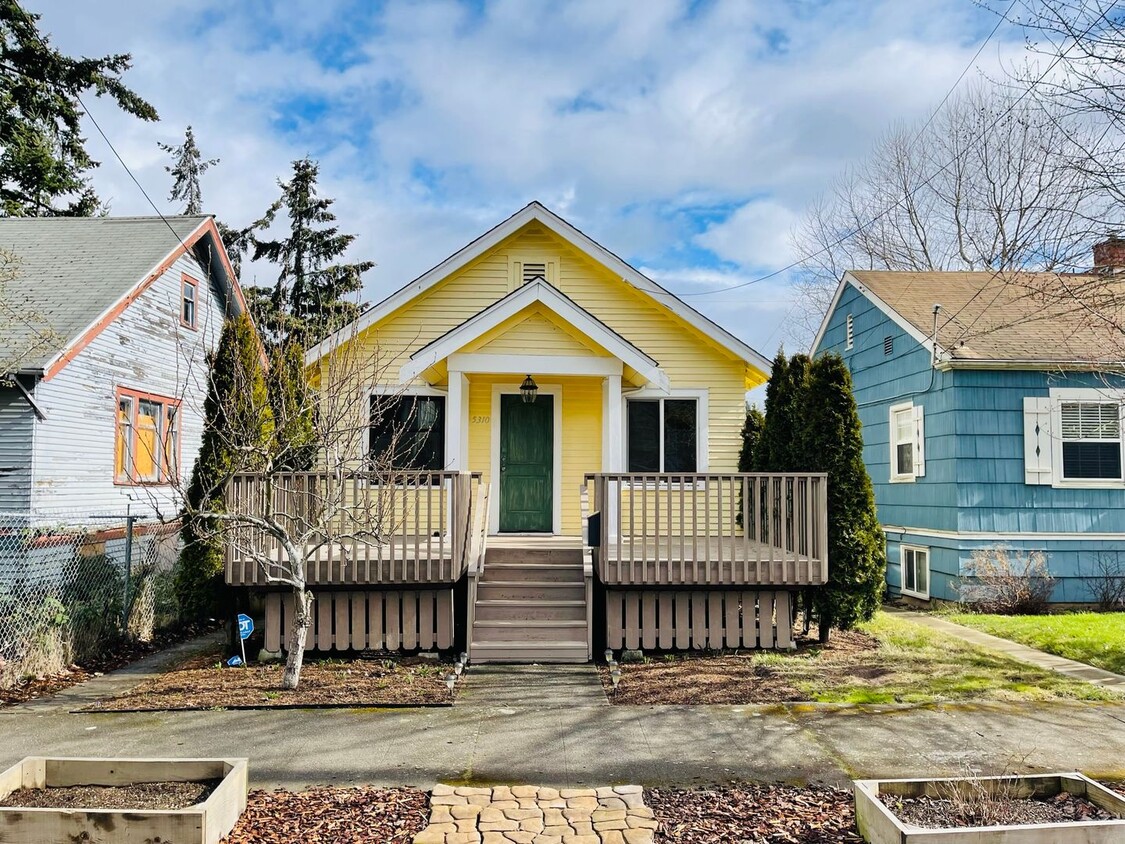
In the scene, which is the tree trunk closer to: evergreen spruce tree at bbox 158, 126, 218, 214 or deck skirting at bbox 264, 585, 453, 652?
deck skirting at bbox 264, 585, 453, 652

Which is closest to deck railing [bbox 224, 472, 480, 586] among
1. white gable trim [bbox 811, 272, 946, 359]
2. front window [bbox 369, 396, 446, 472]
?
front window [bbox 369, 396, 446, 472]

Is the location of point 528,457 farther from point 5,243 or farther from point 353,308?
point 5,243

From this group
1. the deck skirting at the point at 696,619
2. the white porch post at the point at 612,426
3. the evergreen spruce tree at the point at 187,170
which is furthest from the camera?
the evergreen spruce tree at the point at 187,170

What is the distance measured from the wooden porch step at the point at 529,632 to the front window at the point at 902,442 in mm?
8292

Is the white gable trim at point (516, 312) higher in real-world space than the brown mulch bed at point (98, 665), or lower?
higher

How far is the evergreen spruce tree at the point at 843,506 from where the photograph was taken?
28.9 ft

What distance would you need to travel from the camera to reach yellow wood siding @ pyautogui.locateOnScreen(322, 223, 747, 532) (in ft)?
40.3

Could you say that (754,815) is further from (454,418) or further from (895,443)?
(895,443)

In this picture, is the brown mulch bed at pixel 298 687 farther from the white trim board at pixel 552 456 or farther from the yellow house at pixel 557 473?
the white trim board at pixel 552 456

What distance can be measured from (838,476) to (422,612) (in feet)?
15.8

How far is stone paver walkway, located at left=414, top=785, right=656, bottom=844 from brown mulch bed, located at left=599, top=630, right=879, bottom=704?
2293mm

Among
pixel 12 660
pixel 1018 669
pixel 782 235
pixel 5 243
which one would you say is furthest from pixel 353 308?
pixel 782 235

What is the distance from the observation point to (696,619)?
28.4 ft

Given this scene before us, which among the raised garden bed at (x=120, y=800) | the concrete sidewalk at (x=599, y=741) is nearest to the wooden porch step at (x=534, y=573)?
the concrete sidewalk at (x=599, y=741)
